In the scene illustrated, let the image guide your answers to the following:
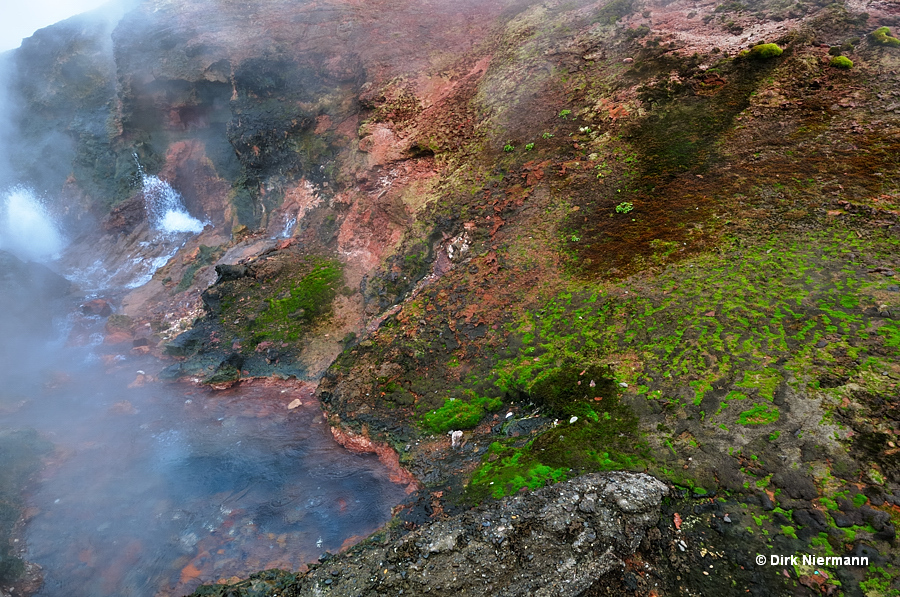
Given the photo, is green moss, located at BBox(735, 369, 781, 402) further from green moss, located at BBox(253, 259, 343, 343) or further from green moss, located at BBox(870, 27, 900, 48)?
green moss, located at BBox(253, 259, 343, 343)

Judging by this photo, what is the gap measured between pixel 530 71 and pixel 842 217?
11984 millimetres

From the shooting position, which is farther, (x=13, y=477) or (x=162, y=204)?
(x=162, y=204)

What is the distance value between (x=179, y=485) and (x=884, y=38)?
23.1 m

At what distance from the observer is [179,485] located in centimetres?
1108

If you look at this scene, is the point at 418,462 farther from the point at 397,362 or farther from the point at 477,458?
the point at 397,362

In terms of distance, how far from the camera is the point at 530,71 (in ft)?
55.4

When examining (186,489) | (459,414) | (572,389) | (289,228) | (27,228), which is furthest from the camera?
(27,228)

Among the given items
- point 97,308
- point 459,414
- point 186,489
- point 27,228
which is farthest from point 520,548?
point 27,228

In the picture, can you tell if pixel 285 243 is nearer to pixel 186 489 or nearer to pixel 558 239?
pixel 186 489

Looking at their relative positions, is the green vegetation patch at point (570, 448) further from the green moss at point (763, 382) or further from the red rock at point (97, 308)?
the red rock at point (97, 308)

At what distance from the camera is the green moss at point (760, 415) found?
22.4 ft

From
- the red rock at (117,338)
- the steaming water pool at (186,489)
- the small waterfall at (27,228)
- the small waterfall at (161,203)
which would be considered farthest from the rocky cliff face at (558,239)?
the small waterfall at (27,228)

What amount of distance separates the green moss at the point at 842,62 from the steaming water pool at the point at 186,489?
1690 cm

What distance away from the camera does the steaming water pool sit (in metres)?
9.22
